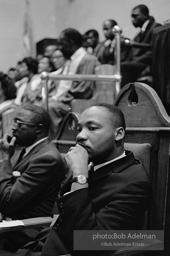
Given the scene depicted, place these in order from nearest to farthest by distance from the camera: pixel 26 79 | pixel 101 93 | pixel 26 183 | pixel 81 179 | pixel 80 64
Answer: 1. pixel 81 179
2. pixel 26 183
3. pixel 101 93
4. pixel 80 64
5. pixel 26 79

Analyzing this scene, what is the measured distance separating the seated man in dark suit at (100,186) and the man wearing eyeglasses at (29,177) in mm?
615

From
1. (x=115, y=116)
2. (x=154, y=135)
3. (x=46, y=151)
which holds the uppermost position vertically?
(x=115, y=116)

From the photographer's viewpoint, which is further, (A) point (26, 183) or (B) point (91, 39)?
(B) point (91, 39)

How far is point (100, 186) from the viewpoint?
65.7 inches

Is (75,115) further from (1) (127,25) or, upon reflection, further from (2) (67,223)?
(1) (127,25)

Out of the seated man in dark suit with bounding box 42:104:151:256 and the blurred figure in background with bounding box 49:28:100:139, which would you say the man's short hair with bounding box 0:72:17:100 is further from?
the seated man in dark suit with bounding box 42:104:151:256

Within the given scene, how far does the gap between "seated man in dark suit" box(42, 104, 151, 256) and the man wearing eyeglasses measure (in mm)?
615

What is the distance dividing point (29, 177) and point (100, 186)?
764mm

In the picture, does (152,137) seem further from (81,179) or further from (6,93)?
(6,93)

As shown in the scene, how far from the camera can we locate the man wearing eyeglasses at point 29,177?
90.7 inches

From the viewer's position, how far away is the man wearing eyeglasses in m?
2.30

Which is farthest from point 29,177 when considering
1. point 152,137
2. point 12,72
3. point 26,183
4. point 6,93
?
point 12,72

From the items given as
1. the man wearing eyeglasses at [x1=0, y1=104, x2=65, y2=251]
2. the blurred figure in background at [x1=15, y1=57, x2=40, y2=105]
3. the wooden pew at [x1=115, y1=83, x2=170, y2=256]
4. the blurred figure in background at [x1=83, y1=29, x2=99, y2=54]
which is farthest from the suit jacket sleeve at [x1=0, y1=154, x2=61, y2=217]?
the blurred figure in background at [x1=83, y1=29, x2=99, y2=54]

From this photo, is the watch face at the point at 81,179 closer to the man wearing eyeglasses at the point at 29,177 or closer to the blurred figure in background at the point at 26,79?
the man wearing eyeglasses at the point at 29,177
